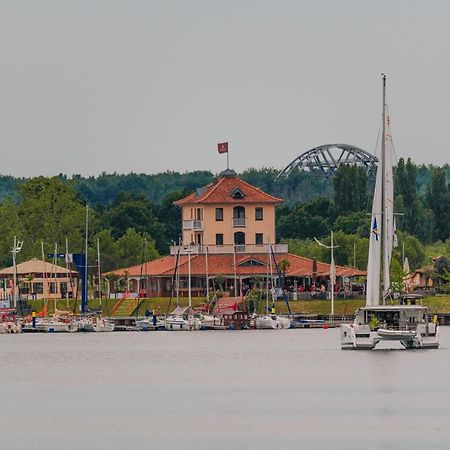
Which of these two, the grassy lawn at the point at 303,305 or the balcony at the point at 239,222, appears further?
the balcony at the point at 239,222

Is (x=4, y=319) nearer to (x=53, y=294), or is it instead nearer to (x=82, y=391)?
(x=53, y=294)

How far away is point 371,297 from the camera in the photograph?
11181cm

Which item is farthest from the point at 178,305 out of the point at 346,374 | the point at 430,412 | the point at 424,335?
the point at 430,412

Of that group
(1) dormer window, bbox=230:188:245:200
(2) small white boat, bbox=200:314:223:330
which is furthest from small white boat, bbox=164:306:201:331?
(1) dormer window, bbox=230:188:245:200

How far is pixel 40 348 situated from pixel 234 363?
2724 centimetres

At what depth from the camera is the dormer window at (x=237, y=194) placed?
19525 centimetres

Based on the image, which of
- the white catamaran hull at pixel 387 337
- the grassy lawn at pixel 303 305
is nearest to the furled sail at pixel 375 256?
the white catamaran hull at pixel 387 337

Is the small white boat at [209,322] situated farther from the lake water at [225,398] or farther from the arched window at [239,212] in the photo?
the arched window at [239,212]

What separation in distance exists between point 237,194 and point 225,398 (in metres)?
112

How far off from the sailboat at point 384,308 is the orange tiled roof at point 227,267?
6953 cm

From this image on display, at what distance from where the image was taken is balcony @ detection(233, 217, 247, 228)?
19462cm

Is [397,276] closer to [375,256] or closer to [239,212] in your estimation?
[239,212]

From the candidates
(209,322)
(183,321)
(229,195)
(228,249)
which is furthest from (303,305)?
(229,195)

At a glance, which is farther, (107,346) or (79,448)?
(107,346)
